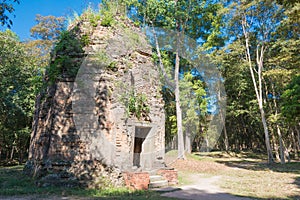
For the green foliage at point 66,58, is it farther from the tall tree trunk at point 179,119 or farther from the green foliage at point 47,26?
the green foliage at point 47,26

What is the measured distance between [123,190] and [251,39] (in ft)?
49.8

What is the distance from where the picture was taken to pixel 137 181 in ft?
22.9

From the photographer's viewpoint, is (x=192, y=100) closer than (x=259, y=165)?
No

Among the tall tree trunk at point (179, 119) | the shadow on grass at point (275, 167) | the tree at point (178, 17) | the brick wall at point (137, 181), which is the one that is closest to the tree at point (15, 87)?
the tree at point (178, 17)

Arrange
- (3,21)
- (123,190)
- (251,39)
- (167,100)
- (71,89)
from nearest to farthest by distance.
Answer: (3,21) → (123,190) → (71,89) → (251,39) → (167,100)

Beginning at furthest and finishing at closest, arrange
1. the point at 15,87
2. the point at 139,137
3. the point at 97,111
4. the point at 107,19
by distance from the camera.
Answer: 1. the point at 15,87
2. the point at 139,137
3. the point at 107,19
4. the point at 97,111

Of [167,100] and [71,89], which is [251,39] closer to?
[167,100]

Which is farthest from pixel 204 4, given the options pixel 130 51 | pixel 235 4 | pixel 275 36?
pixel 130 51

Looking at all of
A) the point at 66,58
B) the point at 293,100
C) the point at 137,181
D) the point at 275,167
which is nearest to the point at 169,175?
the point at 137,181

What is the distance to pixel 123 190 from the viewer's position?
22.1ft

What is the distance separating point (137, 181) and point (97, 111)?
269cm

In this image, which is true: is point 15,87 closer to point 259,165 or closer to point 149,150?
point 149,150

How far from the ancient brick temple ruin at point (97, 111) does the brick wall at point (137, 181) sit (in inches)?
11.1

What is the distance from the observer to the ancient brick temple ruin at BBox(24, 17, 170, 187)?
7.36 meters
